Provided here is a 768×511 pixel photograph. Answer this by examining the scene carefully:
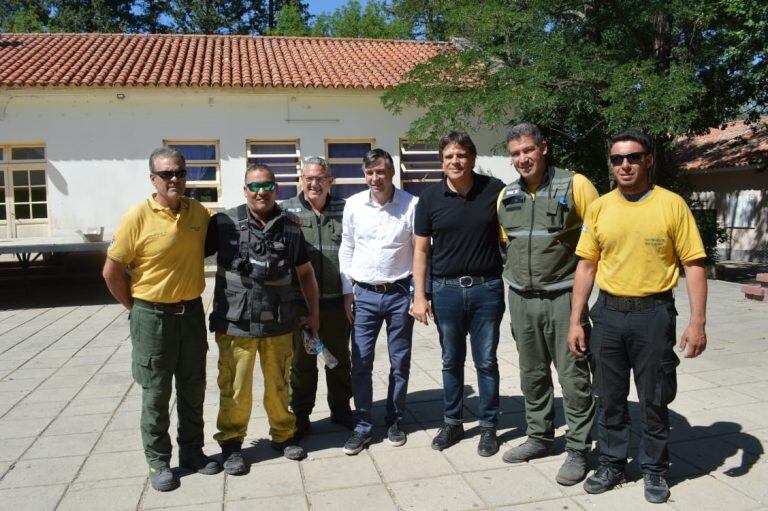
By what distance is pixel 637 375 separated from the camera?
3188 millimetres

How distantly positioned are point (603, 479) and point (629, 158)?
169 cm

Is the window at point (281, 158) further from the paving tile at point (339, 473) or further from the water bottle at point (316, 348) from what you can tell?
the paving tile at point (339, 473)

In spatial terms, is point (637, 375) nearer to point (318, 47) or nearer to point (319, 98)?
point (319, 98)

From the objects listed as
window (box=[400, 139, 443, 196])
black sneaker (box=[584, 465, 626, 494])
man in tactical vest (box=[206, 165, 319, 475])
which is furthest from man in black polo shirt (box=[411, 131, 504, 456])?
window (box=[400, 139, 443, 196])

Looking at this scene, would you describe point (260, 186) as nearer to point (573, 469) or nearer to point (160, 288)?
point (160, 288)

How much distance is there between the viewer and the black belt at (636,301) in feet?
10.2

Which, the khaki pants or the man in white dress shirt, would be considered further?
the man in white dress shirt

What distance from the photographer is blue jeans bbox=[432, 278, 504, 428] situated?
3.74 m

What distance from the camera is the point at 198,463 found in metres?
3.64

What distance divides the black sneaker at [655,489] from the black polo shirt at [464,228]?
4.52 feet

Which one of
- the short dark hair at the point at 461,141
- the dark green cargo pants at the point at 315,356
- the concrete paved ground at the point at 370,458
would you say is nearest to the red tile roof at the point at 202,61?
the concrete paved ground at the point at 370,458

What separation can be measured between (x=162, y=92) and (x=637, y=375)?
12.7m

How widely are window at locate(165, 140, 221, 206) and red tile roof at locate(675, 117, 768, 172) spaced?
11827mm

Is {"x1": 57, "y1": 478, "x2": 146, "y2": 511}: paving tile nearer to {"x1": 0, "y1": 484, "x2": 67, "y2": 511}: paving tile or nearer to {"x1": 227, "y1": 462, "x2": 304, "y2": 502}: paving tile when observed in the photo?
{"x1": 0, "y1": 484, "x2": 67, "y2": 511}: paving tile
